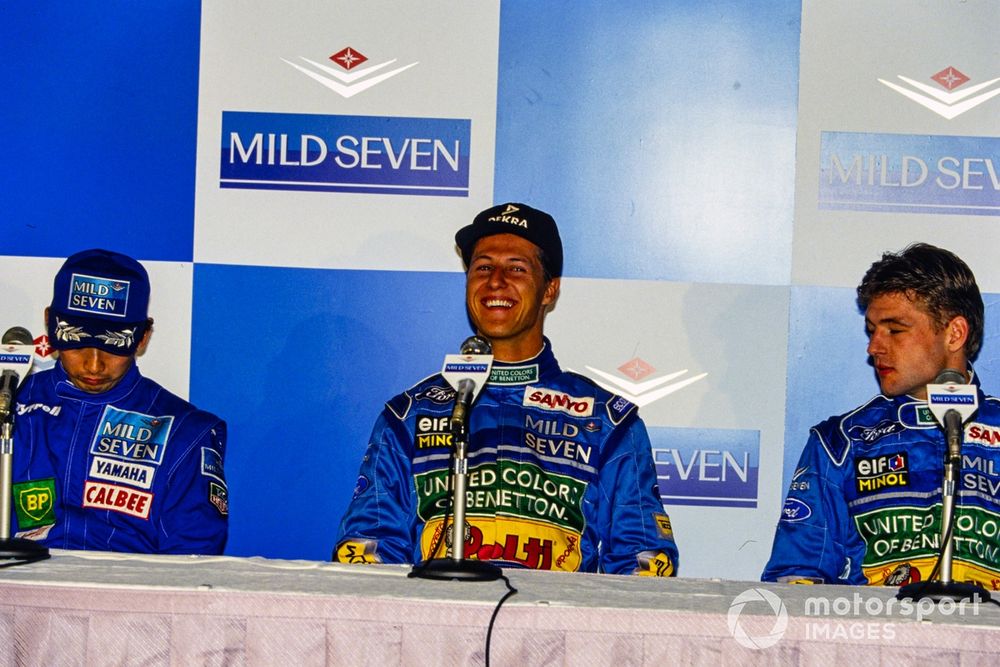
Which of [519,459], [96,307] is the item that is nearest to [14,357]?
[96,307]

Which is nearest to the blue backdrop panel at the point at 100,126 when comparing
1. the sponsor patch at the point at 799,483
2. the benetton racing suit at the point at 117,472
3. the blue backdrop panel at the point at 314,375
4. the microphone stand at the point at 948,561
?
the blue backdrop panel at the point at 314,375

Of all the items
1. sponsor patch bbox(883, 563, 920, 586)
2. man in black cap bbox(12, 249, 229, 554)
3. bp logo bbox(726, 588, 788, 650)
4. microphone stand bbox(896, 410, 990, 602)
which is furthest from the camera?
man in black cap bbox(12, 249, 229, 554)

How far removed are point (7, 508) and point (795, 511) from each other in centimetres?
195

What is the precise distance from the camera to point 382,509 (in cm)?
321

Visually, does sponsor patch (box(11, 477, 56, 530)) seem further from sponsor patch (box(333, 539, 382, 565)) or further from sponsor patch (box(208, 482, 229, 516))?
sponsor patch (box(333, 539, 382, 565))

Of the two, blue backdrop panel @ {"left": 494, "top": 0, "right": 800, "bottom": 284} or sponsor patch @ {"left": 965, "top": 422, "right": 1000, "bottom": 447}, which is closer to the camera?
sponsor patch @ {"left": 965, "top": 422, "right": 1000, "bottom": 447}

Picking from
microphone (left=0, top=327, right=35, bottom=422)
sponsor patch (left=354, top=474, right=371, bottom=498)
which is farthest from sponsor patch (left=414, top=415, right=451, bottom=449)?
microphone (left=0, top=327, right=35, bottom=422)

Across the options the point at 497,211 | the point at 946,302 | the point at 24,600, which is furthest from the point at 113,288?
the point at 946,302

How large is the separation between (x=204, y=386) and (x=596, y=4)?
1763mm

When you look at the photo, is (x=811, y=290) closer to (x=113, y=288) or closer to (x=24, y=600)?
(x=113, y=288)

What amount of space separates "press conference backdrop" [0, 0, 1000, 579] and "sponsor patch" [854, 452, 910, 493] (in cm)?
52

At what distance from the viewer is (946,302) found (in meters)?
3.23

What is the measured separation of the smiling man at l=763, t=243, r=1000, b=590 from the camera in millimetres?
3105

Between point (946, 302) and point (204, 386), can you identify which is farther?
point (204, 386)
